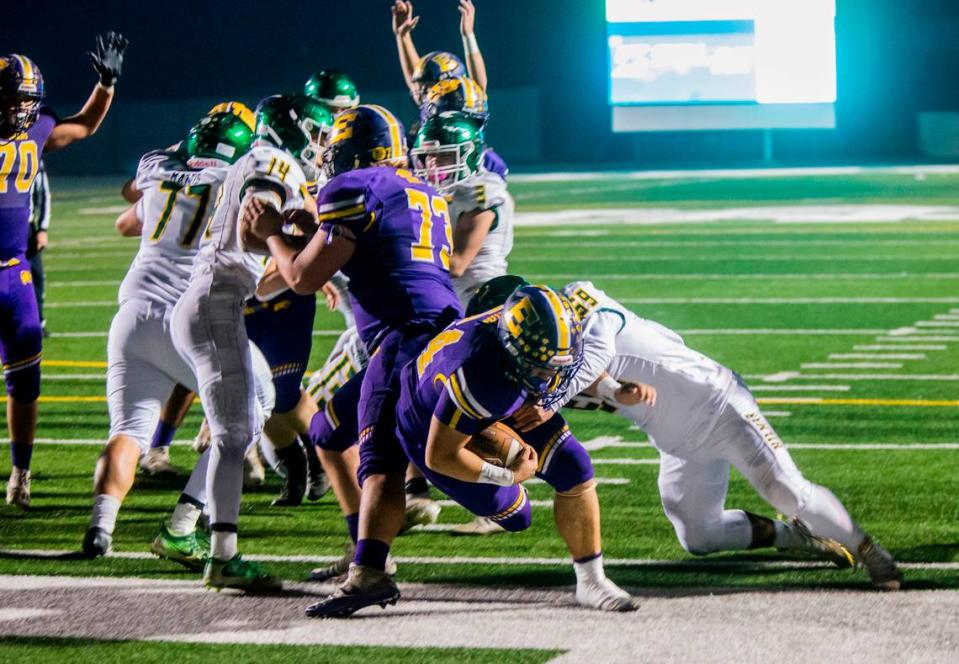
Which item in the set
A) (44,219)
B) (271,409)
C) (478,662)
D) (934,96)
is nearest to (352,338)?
(271,409)

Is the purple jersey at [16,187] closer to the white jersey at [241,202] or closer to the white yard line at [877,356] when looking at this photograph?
the white jersey at [241,202]

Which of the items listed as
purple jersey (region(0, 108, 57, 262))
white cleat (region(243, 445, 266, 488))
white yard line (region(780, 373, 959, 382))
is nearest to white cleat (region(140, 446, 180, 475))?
white cleat (region(243, 445, 266, 488))

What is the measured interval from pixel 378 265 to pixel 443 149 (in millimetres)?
955

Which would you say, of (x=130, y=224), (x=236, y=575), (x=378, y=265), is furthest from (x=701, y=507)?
(x=130, y=224)

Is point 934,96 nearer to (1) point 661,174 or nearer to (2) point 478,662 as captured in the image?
(1) point 661,174

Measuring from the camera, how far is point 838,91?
35875mm

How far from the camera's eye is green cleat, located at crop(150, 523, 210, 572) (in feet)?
18.2

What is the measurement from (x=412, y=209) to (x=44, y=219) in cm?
621

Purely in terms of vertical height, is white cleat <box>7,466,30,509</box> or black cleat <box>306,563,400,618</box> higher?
black cleat <box>306,563,400,618</box>

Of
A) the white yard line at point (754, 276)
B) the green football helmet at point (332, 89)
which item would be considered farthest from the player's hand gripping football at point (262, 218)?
the white yard line at point (754, 276)

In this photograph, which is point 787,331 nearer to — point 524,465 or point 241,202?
point 241,202

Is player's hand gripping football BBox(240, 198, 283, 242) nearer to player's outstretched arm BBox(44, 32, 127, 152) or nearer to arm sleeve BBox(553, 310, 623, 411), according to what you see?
arm sleeve BBox(553, 310, 623, 411)

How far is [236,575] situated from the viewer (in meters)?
5.21

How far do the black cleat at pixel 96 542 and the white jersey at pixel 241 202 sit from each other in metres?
0.98
